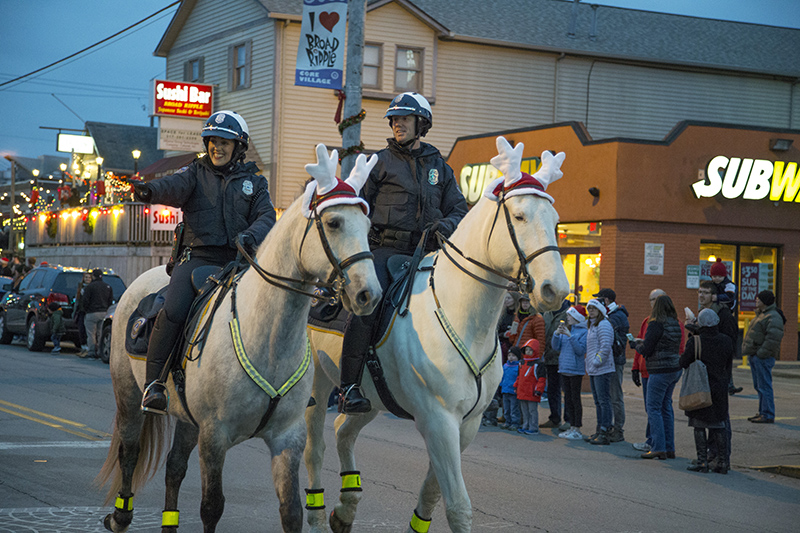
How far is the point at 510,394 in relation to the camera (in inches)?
517

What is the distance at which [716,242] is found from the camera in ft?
75.2

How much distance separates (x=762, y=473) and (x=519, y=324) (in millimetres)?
4279

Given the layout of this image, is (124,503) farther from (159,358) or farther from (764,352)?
(764,352)

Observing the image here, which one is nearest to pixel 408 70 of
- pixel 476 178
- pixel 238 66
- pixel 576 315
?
pixel 238 66

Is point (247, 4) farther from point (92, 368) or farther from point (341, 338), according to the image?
point (341, 338)

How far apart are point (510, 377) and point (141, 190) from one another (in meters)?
8.59

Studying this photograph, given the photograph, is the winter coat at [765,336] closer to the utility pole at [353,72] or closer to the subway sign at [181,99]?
the utility pole at [353,72]

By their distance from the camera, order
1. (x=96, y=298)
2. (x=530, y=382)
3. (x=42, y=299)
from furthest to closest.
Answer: (x=42, y=299) < (x=96, y=298) < (x=530, y=382)

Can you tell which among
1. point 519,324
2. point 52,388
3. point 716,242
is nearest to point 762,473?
point 519,324

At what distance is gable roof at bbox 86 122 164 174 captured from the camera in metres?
54.4

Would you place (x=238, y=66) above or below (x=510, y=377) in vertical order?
above

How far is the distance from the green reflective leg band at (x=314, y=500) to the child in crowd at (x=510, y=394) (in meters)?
7.30

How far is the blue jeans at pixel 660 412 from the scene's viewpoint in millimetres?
11031

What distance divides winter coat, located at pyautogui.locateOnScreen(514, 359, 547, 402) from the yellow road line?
5.68 metres
